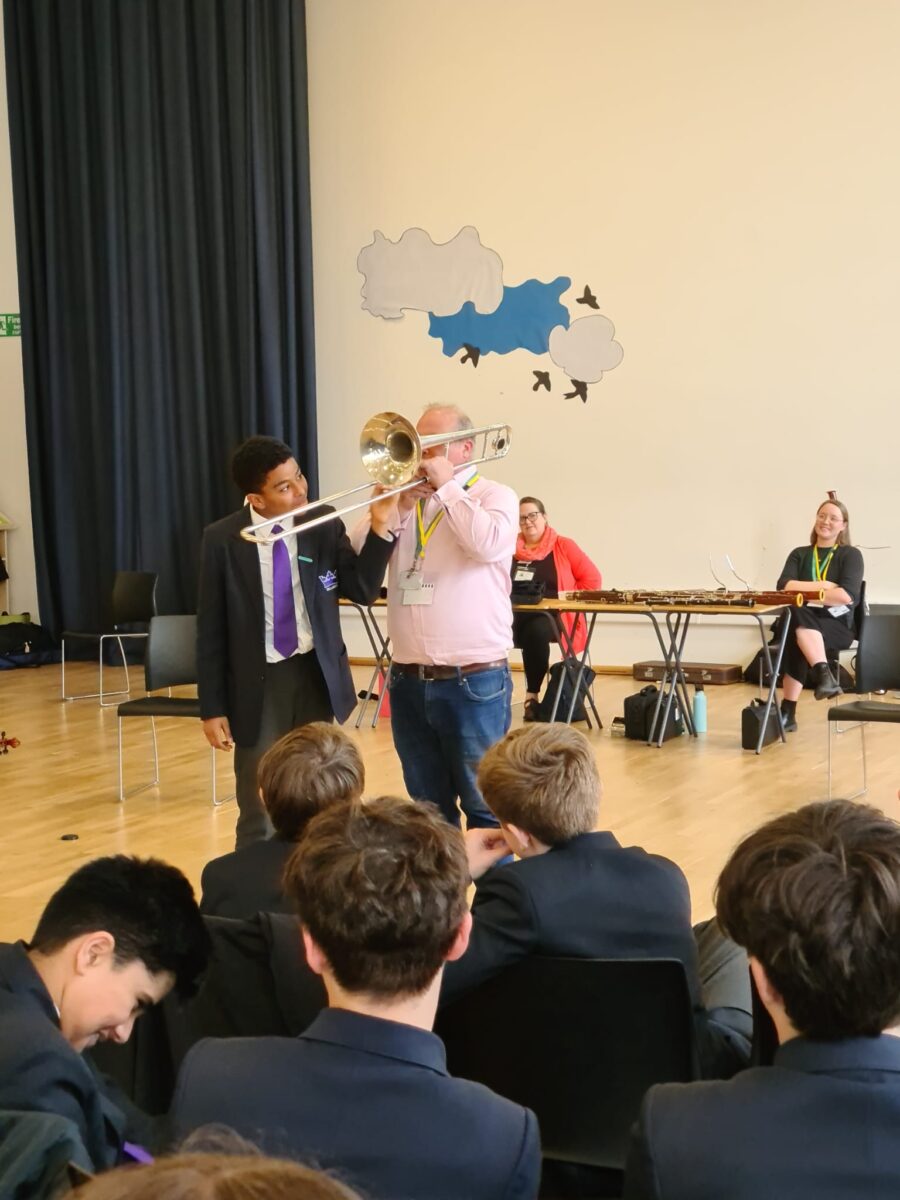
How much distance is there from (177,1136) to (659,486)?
7.98 metres

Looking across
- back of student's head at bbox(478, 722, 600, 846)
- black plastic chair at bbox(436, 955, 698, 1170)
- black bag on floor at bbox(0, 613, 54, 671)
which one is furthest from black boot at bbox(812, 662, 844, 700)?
black bag on floor at bbox(0, 613, 54, 671)

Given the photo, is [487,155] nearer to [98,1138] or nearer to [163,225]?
[163,225]

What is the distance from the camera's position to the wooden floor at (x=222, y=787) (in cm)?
456

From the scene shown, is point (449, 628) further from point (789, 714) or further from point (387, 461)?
point (789, 714)

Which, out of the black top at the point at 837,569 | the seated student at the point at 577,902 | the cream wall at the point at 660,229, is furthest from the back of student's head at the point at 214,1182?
the cream wall at the point at 660,229

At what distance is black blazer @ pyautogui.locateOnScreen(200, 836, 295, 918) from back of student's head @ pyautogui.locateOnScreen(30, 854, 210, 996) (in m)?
0.47

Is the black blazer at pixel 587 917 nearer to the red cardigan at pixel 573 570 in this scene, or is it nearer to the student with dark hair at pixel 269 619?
the student with dark hair at pixel 269 619

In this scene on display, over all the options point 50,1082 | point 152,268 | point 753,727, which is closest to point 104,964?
point 50,1082

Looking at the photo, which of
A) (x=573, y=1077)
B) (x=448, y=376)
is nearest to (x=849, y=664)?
(x=448, y=376)

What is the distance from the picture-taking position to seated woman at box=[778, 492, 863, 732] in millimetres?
6723

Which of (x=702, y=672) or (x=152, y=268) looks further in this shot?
(x=152, y=268)

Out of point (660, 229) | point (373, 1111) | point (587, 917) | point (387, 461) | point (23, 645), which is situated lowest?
point (23, 645)

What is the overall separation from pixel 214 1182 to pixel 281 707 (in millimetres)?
2923

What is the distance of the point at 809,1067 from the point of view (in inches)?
47.1
